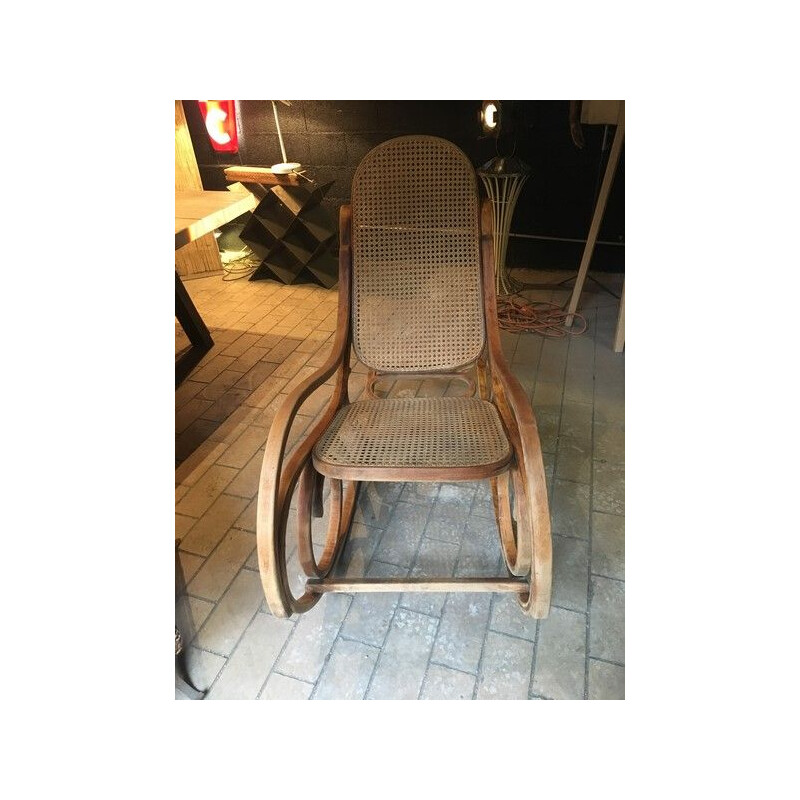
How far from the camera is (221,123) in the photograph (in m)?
3.64

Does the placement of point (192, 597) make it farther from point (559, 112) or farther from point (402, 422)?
point (559, 112)

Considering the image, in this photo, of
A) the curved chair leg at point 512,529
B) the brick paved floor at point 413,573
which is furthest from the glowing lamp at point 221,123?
the curved chair leg at point 512,529

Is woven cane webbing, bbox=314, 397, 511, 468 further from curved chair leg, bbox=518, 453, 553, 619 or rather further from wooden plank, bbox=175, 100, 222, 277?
wooden plank, bbox=175, 100, 222, 277

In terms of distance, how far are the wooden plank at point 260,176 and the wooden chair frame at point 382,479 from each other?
7.68 feet

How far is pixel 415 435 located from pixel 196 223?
4.92 feet

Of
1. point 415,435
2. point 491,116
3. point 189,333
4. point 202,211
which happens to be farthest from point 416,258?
point 189,333

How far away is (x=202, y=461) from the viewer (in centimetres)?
228

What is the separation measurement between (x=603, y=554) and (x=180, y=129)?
4.37m

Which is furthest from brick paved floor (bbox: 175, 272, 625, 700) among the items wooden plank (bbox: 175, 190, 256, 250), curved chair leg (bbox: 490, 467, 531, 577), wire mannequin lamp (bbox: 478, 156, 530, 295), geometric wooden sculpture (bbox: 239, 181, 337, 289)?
geometric wooden sculpture (bbox: 239, 181, 337, 289)

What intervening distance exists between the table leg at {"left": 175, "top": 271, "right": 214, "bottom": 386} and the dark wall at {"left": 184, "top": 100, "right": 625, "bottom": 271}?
190cm

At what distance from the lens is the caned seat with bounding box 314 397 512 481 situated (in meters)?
1.30

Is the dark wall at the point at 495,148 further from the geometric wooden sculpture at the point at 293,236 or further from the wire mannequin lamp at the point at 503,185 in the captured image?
the geometric wooden sculpture at the point at 293,236

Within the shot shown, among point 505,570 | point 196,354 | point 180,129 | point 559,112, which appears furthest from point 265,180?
point 505,570

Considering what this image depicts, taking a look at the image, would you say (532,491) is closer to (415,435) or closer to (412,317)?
(415,435)
